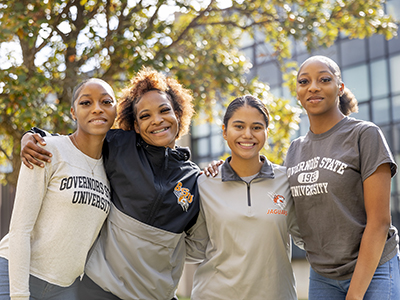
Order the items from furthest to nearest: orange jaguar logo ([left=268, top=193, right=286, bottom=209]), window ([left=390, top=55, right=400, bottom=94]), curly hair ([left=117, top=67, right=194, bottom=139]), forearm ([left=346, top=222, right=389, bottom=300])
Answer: window ([left=390, top=55, right=400, bottom=94]) → curly hair ([left=117, top=67, right=194, bottom=139]) → orange jaguar logo ([left=268, top=193, right=286, bottom=209]) → forearm ([left=346, top=222, right=389, bottom=300])

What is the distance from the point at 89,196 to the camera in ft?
11.2

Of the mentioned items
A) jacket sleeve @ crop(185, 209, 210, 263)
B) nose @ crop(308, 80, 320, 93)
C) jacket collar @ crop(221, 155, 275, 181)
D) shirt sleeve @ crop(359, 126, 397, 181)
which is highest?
nose @ crop(308, 80, 320, 93)

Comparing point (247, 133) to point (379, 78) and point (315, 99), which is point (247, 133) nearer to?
point (315, 99)

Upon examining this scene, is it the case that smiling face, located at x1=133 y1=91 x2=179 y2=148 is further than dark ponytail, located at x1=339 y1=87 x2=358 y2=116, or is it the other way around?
smiling face, located at x1=133 y1=91 x2=179 y2=148

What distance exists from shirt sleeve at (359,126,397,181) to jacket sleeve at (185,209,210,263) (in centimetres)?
138

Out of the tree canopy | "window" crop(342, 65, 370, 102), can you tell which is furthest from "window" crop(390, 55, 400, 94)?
the tree canopy

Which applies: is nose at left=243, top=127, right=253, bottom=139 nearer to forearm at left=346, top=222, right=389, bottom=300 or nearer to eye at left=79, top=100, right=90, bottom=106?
forearm at left=346, top=222, right=389, bottom=300

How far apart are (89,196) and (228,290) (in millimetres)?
1254

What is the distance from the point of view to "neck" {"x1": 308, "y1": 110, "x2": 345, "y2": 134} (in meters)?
3.46

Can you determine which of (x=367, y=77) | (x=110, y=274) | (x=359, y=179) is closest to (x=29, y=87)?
(x=110, y=274)

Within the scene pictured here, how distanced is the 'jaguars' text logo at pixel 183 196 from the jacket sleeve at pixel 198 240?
0.57 ft

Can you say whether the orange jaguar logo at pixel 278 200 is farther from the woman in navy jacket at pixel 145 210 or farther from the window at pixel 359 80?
the window at pixel 359 80

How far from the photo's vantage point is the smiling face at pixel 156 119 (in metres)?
3.88

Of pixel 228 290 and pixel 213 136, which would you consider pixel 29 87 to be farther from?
pixel 213 136
